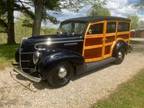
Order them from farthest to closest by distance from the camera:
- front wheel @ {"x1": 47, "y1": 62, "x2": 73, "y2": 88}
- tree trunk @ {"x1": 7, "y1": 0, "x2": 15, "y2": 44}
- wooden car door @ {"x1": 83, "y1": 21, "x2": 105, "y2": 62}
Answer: tree trunk @ {"x1": 7, "y1": 0, "x2": 15, "y2": 44} < wooden car door @ {"x1": 83, "y1": 21, "x2": 105, "y2": 62} < front wheel @ {"x1": 47, "y1": 62, "x2": 73, "y2": 88}

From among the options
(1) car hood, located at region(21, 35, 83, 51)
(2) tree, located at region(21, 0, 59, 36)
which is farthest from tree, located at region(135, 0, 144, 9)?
(1) car hood, located at region(21, 35, 83, 51)

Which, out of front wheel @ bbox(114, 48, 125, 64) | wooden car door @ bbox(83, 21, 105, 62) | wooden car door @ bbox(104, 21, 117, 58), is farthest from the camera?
front wheel @ bbox(114, 48, 125, 64)

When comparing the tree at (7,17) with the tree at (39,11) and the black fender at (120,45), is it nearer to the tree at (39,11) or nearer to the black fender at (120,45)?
the tree at (39,11)

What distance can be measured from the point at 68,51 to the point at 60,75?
84 centimetres

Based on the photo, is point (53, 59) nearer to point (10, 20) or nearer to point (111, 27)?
point (111, 27)

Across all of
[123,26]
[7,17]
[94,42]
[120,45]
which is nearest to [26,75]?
[94,42]

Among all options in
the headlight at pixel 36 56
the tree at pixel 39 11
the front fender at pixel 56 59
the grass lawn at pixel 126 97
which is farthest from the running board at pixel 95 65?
the tree at pixel 39 11

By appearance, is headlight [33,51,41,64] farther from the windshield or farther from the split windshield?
the windshield

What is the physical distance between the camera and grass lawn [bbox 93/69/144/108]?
630 centimetres

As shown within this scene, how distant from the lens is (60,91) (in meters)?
7.30

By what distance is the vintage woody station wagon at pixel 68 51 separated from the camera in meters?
7.29

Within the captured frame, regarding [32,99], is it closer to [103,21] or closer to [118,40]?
[103,21]

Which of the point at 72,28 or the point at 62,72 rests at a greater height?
the point at 72,28

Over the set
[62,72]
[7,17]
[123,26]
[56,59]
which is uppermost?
[7,17]
